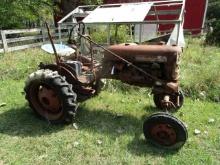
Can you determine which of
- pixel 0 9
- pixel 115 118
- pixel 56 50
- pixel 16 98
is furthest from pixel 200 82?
pixel 0 9

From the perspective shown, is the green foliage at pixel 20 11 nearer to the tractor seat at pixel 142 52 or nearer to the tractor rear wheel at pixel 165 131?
the tractor seat at pixel 142 52

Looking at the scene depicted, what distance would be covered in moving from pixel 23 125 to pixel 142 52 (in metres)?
2.23

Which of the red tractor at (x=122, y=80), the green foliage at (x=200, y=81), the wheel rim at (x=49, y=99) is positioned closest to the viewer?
the red tractor at (x=122, y=80)

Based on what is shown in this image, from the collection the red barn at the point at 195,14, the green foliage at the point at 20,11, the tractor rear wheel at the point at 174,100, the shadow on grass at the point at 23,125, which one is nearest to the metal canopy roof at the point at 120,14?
the tractor rear wheel at the point at 174,100

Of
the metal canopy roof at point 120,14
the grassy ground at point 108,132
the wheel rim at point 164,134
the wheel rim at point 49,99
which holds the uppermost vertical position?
the metal canopy roof at point 120,14

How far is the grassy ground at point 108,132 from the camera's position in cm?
431

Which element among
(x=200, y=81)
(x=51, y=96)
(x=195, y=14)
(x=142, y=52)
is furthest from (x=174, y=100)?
(x=195, y=14)

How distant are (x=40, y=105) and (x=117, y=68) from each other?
56.5 inches

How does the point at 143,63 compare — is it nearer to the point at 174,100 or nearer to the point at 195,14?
the point at 174,100

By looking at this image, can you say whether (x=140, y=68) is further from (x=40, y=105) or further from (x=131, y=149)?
(x=40, y=105)

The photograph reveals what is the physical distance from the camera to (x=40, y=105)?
5.43 metres

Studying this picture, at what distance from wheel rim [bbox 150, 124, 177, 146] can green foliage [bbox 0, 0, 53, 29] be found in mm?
11286

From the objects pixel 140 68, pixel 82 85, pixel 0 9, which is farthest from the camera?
pixel 0 9

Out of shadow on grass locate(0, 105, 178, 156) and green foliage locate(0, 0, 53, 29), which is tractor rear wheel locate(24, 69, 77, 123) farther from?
green foliage locate(0, 0, 53, 29)
